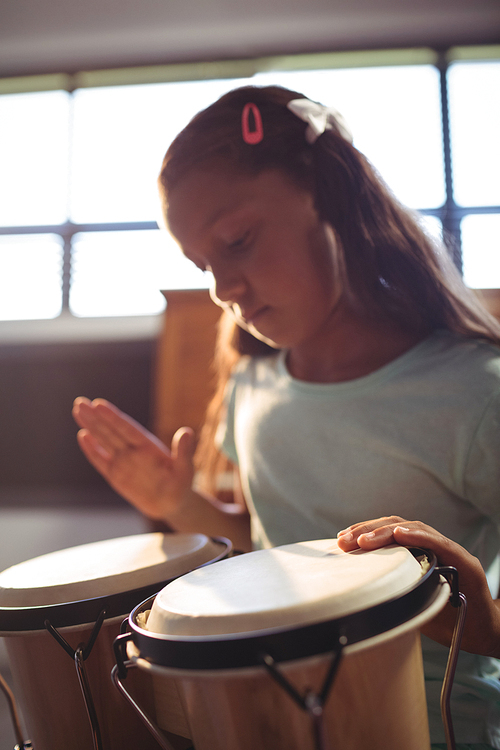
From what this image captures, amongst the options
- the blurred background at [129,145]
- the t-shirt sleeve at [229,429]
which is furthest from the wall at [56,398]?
the t-shirt sleeve at [229,429]

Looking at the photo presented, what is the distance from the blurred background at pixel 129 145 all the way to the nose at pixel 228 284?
1696mm

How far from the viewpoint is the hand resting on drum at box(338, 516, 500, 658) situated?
13.9 inches

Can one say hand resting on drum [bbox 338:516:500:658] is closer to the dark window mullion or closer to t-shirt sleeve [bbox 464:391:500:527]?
t-shirt sleeve [bbox 464:391:500:527]

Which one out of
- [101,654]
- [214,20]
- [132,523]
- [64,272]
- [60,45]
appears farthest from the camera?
[64,272]

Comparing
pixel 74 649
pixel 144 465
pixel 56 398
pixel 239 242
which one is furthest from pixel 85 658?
pixel 56 398

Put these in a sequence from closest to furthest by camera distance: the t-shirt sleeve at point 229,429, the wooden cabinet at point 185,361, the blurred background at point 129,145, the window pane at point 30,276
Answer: the t-shirt sleeve at point 229,429, the wooden cabinet at point 185,361, the blurred background at point 129,145, the window pane at point 30,276

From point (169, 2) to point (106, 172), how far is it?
1.04 m

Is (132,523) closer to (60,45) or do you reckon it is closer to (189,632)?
(189,632)

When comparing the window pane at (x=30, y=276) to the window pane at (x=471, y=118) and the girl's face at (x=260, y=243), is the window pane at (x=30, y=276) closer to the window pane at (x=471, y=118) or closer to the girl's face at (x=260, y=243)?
the window pane at (x=471, y=118)

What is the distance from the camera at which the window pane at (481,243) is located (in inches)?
88.4

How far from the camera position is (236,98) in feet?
2.18

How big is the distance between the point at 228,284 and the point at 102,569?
366mm

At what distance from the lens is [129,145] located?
2990mm

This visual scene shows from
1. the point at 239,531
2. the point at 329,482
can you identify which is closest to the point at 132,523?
the point at 239,531
